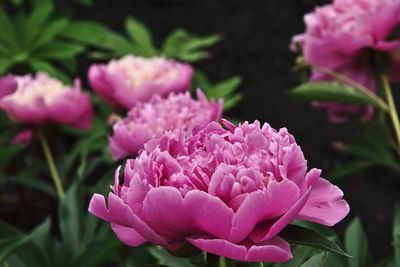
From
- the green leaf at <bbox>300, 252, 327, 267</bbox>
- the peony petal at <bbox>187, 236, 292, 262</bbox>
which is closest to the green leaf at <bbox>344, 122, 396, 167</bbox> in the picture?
the green leaf at <bbox>300, 252, 327, 267</bbox>

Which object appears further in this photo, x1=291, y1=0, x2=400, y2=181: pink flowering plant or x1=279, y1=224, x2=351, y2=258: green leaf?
x1=291, y1=0, x2=400, y2=181: pink flowering plant

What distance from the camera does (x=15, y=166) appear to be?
1.96 metres

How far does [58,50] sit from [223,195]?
1.18 metres

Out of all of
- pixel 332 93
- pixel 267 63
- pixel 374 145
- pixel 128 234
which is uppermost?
pixel 128 234

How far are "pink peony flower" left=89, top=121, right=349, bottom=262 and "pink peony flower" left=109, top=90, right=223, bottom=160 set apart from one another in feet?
1.23

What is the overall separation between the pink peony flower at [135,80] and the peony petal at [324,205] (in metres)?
0.67

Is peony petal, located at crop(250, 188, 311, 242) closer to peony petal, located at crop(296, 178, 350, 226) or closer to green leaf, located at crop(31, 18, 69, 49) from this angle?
peony petal, located at crop(296, 178, 350, 226)

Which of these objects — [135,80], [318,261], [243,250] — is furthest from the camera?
[135,80]

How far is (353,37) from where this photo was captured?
3.56ft

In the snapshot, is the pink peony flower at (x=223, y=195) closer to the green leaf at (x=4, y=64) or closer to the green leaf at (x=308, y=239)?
the green leaf at (x=308, y=239)

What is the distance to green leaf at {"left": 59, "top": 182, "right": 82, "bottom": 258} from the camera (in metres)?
1.18

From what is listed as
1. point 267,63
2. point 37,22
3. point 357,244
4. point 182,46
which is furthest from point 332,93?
point 267,63

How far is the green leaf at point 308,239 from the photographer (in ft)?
1.88

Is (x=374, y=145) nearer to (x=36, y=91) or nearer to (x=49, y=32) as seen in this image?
(x=36, y=91)
